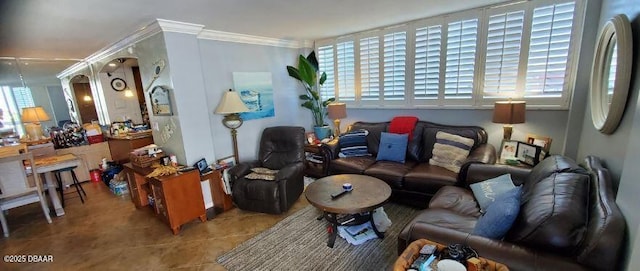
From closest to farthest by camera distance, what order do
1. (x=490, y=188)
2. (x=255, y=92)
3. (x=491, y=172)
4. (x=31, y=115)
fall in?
(x=490, y=188) → (x=491, y=172) → (x=255, y=92) → (x=31, y=115)

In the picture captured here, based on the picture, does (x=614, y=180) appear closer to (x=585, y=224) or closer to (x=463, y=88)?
(x=585, y=224)

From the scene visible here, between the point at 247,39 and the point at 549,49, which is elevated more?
the point at 247,39

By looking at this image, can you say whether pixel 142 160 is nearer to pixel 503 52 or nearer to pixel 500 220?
pixel 500 220

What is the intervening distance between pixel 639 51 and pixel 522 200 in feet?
3.40

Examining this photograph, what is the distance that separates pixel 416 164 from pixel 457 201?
40.5 inches

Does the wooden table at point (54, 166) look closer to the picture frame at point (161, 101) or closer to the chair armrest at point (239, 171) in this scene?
the picture frame at point (161, 101)

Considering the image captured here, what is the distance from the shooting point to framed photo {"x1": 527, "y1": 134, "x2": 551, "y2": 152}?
2.62m

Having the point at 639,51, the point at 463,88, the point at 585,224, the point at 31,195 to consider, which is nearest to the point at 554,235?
the point at 585,224

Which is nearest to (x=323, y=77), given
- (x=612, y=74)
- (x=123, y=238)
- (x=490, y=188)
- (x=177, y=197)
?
(x=177, y=197)

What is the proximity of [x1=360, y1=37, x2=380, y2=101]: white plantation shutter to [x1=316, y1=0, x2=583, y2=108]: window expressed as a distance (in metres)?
0.01

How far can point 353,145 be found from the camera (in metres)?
3.64

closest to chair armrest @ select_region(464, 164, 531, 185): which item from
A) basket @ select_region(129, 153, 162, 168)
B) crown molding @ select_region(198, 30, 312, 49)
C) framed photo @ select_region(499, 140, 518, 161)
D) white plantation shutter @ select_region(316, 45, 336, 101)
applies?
framed photo @ select_region(499, 140, 518, 161)

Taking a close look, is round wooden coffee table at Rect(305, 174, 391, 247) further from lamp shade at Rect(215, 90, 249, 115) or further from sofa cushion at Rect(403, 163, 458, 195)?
lamp shade at Rect(215, 90, 249, 115)

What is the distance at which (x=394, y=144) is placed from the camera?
132 inches
